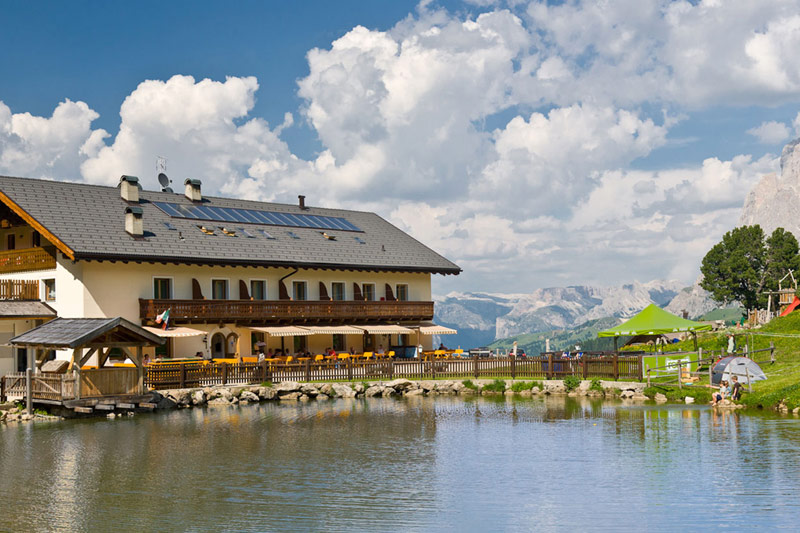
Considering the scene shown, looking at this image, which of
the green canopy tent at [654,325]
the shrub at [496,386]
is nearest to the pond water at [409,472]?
the shrub at [496,386]

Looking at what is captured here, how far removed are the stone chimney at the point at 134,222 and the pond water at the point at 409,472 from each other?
51.3ft

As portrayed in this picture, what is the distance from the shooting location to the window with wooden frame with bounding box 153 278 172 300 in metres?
45.9

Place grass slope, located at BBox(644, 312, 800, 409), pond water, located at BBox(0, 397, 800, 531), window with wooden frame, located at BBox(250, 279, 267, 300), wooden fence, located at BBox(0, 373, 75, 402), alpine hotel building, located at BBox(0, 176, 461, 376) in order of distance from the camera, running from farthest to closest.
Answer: window with wooden frame, located at BBox(250, 279, 267, 300) → alpine hotel building, located at BBox(0, 176, 461, 376) → wooden fence, located at BBox(0, 373, 75, 402) → grass slope, located at BBox(644, 312, 800, 409) → pond water, located at BBox(0, 397, 800, 531)

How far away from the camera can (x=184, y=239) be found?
4775cm

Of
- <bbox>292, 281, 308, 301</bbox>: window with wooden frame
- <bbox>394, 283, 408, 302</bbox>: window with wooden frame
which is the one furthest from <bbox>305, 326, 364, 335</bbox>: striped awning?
<bbox>394, 283, 408, 302</bbox>: window with wooden frame

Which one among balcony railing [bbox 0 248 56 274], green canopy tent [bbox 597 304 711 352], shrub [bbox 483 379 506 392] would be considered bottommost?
shrub [bbox 483 379 506 392]

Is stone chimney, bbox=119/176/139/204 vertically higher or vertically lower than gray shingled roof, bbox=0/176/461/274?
higher

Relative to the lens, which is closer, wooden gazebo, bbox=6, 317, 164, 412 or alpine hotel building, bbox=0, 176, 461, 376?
wooden gazebo, bbox=6, 317, 164, 412

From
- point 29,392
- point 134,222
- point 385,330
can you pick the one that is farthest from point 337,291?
point 29,392

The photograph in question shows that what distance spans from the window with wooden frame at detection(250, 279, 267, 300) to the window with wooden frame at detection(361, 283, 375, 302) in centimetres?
723

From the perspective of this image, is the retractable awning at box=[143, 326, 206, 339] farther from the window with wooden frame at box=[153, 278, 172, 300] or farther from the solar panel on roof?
the solar panel on roof

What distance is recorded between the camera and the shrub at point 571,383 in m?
39.6

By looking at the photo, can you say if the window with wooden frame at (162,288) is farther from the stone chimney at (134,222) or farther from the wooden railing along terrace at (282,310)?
the stone chimney at (134,222)

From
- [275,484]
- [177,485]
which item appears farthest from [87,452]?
[275,484]
